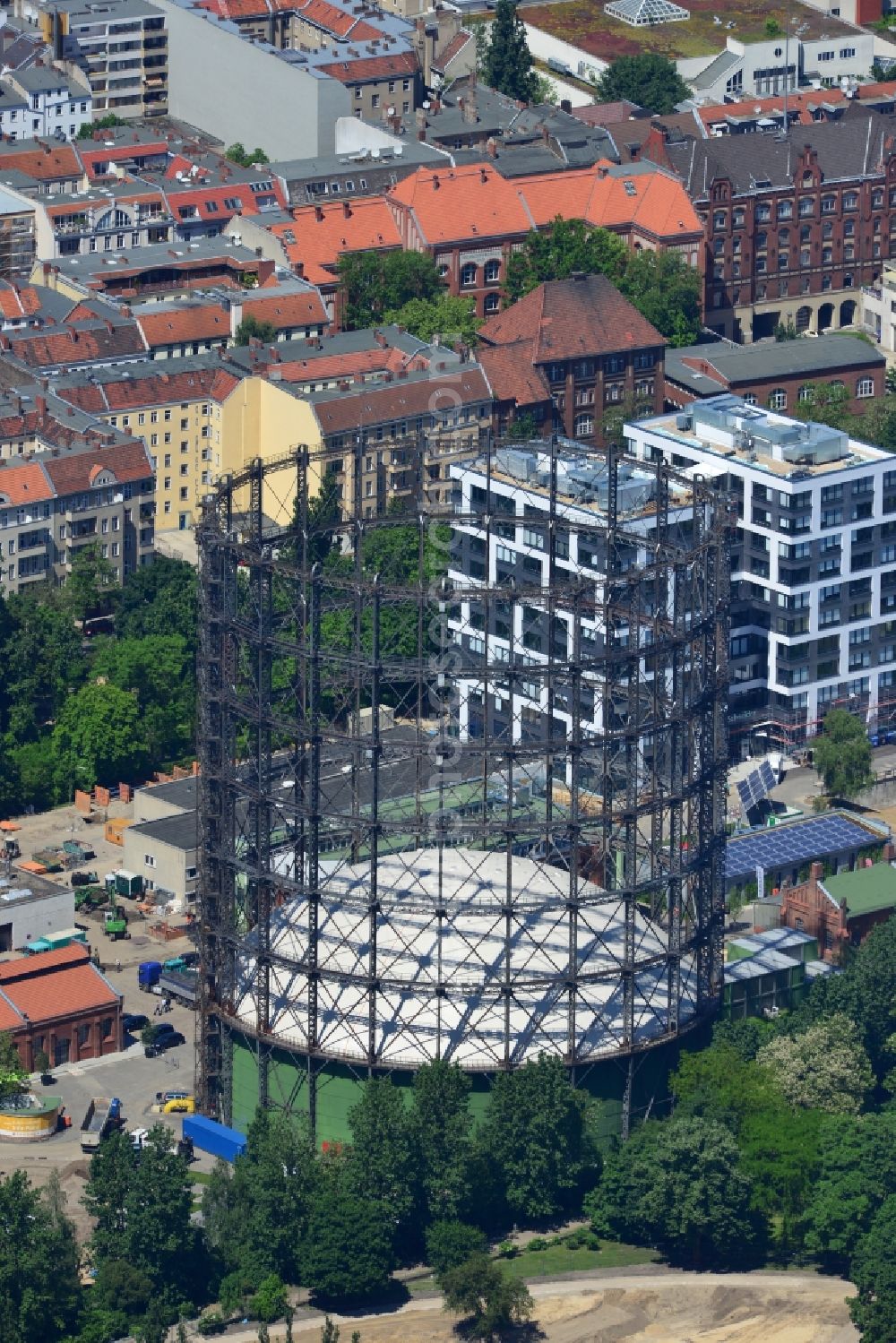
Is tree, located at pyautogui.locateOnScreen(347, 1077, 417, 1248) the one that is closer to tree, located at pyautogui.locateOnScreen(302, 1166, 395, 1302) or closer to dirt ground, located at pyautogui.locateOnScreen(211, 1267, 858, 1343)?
tree, located at pyautogui.locateOnScreen(302, 1166, 395, 1302)

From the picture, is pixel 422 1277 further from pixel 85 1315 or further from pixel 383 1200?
pixel 85 1315

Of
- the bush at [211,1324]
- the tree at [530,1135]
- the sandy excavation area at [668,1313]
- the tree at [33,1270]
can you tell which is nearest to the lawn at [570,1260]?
the sandy excavation area at [668,1313]

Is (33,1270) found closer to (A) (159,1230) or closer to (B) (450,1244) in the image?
(A) (159,1230)

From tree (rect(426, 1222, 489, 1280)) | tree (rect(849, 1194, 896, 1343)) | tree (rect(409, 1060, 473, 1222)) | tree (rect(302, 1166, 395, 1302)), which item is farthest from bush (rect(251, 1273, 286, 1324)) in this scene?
tree (rect(849, 1194, 896, 1343))

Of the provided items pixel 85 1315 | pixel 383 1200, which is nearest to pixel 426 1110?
pixel 383 1200
